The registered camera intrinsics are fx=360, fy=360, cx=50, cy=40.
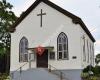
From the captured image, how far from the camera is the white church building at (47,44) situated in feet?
121

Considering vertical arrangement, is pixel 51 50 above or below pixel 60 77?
above

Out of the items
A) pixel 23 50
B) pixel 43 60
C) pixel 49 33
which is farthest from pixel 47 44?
pixel 23 50

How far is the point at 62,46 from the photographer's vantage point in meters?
38.2

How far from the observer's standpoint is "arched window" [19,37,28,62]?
132 feet

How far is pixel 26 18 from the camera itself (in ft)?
133

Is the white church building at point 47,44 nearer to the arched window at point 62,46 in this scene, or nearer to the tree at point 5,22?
the arched window at point 62,46

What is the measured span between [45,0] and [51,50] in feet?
18.4

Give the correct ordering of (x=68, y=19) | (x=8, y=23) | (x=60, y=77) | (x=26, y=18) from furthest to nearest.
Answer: (x=8, y=23) → (x=26, y=18) → (x=68, y=19) → (x=60, y=77)

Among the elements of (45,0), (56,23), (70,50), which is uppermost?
(45,0)

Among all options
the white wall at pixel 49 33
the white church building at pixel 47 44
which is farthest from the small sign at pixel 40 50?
the white wall at pixel 49 33

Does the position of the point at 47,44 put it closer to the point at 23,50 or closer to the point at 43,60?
the point at 43,60

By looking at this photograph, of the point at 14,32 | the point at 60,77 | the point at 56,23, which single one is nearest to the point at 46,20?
the point at 56,23

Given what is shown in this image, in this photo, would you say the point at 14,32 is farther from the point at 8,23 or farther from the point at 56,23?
the point at 8,23

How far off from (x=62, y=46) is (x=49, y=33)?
2110 mm
